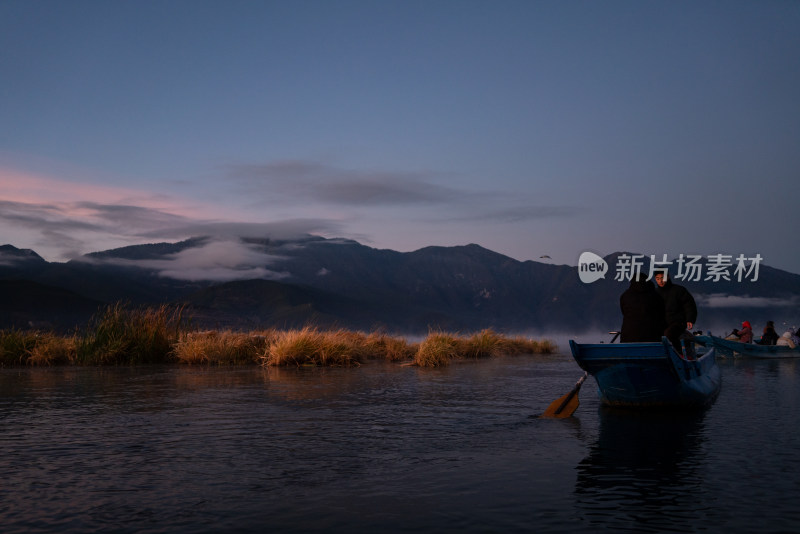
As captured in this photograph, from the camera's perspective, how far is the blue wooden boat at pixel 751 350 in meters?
31.4

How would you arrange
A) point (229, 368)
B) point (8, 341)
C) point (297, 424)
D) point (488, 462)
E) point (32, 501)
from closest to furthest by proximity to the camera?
point (32, 501) < point (488, 462) < point (297, 424) < point (229, 368) < point (8, 341)

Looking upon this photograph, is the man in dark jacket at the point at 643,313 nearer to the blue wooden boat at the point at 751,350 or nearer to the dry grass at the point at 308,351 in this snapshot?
the dry grass at the point at 308,351

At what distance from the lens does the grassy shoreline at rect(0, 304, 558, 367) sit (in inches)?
961

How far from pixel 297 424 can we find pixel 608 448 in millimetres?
4435

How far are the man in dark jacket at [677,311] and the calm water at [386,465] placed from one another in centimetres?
153

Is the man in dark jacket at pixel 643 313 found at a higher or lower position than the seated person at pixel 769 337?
higher

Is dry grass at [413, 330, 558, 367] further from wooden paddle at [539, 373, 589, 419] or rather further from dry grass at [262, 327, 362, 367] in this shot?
wooden paddle at [539, 373, 589, 419]

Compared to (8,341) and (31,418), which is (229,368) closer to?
(8,341)

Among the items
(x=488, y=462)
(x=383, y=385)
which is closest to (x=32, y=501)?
(x=488, y=462)

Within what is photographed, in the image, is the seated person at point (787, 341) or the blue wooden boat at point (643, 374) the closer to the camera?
the blue wooden boat at point (643, 374)

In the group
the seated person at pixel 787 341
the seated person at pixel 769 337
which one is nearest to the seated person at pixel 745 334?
the seated person at pixel 769 337

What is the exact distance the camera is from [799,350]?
3412 centimetres

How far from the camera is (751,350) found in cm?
3247

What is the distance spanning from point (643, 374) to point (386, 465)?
18.1 feet
